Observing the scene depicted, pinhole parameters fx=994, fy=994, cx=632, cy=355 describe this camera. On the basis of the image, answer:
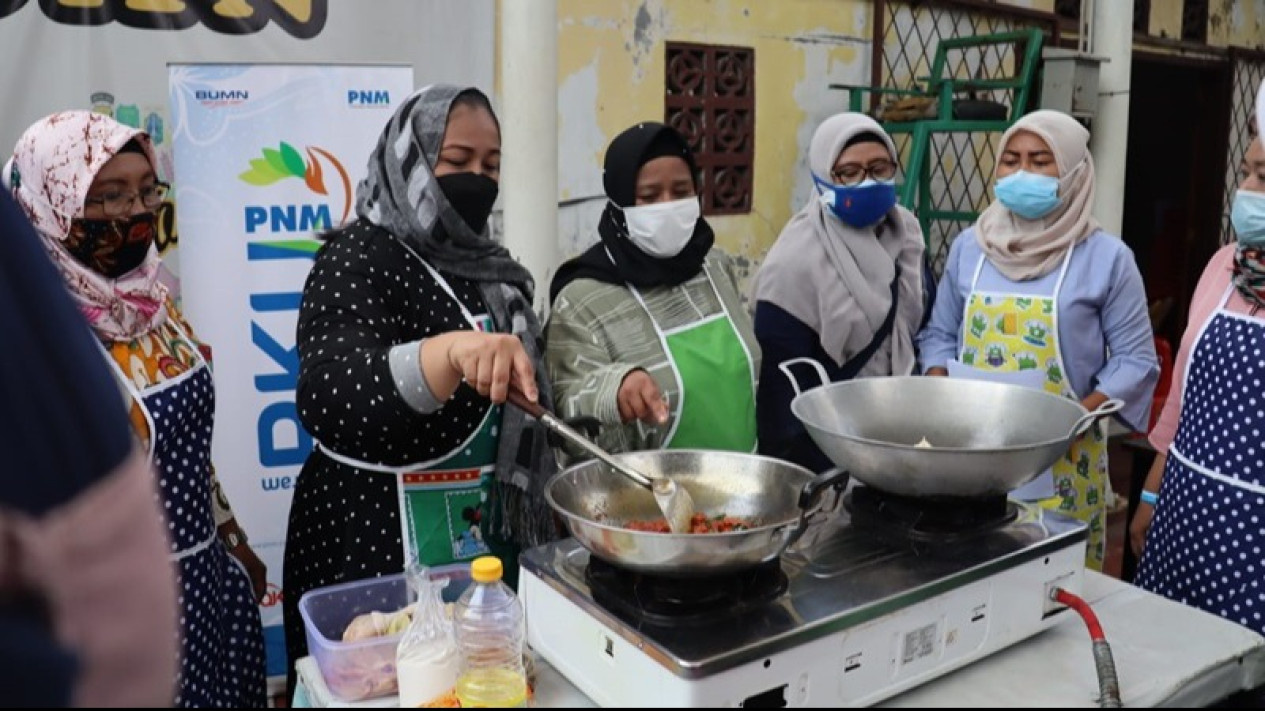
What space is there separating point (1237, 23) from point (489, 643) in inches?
279

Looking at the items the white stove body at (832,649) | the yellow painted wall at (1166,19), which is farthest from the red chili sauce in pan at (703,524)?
the yellow painted wall at (1166,19)

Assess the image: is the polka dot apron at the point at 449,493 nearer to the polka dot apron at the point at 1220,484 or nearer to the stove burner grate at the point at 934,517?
the stove burner grate at the point at 934,517

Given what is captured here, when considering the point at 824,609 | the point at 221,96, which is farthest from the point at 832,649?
the point at 221,96

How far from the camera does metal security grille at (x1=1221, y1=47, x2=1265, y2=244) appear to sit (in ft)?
21.2

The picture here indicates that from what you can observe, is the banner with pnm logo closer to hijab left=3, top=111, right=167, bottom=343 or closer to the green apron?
hijab left=3, top=111, right=167, bottom=343

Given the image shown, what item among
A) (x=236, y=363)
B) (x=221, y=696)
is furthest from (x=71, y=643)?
(x=236, y=363)

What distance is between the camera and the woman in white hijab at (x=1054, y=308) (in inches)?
91.5

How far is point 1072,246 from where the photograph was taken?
2.42 m

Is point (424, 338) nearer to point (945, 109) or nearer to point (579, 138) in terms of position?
point (579, 138)

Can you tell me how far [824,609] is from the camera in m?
1.16

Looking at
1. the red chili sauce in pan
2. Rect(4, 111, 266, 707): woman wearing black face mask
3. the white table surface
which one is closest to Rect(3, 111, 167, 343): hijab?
Rect(4, 111, 266, 707): woman wearing black face mask

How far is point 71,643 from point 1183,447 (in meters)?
2.00

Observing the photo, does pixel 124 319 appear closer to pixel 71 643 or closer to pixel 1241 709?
pixel 71 643

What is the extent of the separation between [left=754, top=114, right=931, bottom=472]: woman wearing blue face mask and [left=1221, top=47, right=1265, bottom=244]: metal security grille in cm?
515
